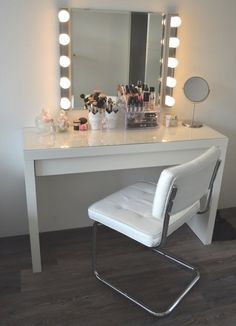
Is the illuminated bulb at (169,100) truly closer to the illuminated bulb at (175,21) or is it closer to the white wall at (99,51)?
the white wall at (99,51)

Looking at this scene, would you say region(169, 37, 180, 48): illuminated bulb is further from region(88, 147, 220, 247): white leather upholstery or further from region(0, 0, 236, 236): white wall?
region(88, 147, 220, 247): white leather upholstery

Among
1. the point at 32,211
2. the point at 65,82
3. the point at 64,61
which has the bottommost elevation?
the point at 32,211

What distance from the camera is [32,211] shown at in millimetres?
1752

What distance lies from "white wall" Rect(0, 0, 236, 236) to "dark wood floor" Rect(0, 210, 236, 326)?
23 centimetres

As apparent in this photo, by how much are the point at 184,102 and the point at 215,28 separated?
480 millimetres

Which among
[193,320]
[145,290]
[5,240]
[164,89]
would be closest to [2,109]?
[5,240]

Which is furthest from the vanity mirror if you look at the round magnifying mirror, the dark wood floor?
the dark wood floor

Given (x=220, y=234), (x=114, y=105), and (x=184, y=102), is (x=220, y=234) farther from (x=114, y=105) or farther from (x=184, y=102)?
(x=114, y=105)

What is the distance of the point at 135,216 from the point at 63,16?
113cm

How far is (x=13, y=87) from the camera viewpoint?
1892mm

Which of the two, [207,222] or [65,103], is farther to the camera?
[207,222]

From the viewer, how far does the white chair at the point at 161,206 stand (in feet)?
4.50

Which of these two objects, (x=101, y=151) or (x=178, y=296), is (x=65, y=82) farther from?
(x=178, y=296)

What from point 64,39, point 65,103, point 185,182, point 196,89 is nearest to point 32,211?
point 65,103
